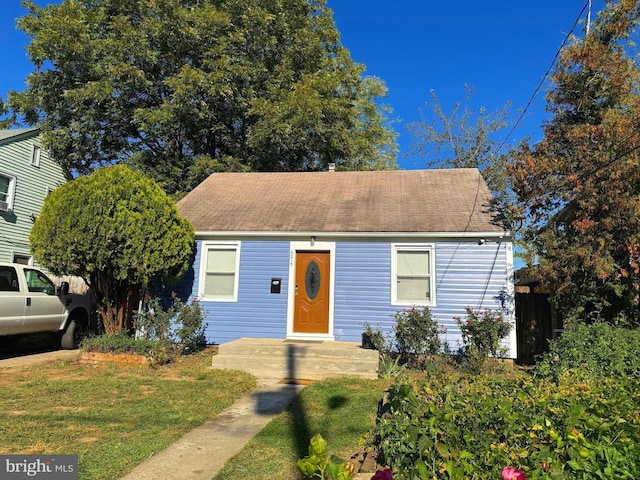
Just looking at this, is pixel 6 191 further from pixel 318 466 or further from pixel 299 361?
pixel 318 466

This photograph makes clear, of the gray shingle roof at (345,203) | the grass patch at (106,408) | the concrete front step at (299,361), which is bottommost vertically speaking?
the grass patch at (106,408)

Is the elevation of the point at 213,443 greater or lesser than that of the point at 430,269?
lesser

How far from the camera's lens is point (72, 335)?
10.1m

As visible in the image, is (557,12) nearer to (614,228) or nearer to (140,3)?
(614,228)

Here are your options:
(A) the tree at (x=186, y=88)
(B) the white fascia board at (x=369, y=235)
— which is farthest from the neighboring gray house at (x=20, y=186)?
(B) the white fascia board at (x=369, y=235)

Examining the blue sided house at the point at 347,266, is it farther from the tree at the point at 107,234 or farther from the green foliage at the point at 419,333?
the tree at the point at 107,234

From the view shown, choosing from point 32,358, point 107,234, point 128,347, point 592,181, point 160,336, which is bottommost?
point 32,358

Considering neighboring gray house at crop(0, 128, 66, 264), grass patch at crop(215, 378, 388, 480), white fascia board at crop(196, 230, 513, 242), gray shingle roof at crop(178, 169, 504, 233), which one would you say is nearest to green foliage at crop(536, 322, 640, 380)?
grass patch at crop(215, 378, 388, 480)

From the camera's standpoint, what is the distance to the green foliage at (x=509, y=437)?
2025mm

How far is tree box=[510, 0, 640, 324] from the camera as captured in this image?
7.73 metres

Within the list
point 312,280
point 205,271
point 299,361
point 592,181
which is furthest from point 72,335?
point 592,181

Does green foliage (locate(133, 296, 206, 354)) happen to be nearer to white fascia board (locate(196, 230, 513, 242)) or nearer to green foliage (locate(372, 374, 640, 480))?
white fascia board (locate(196, 230, 513, 242))

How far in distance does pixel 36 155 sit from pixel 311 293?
14.5m

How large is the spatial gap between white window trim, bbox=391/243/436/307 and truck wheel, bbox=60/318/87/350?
7842 millimetres
